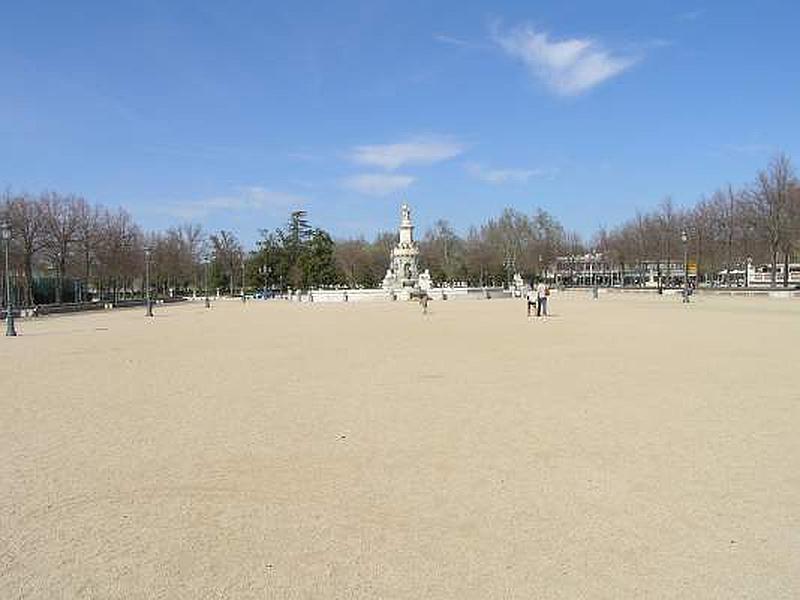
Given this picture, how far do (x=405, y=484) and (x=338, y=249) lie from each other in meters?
135

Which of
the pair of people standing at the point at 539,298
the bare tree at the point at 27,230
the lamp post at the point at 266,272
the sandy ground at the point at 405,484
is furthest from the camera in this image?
the lamp post at the point at 266,272

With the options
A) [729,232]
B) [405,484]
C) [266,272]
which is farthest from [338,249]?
[405,484]

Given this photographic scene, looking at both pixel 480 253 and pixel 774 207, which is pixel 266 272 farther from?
pixel 774 207

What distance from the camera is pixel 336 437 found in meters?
8.83

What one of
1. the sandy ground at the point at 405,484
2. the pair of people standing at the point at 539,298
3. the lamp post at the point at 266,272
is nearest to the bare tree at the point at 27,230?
the pair of people standing at the point at 539,298

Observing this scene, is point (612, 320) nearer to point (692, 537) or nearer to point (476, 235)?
point (692, 537)

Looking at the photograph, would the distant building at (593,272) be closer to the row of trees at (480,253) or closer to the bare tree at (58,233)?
the row of trees at (480,253)

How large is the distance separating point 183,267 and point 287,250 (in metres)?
16.4

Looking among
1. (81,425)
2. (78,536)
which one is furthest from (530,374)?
(78,536)

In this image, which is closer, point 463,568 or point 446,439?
point 463,568

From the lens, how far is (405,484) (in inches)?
267

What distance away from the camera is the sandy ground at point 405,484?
477 centimetres

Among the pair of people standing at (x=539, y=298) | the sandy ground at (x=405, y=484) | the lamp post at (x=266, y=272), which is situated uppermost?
the lamp post at (x=266, y=272)

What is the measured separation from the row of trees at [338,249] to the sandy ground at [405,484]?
36862mm
